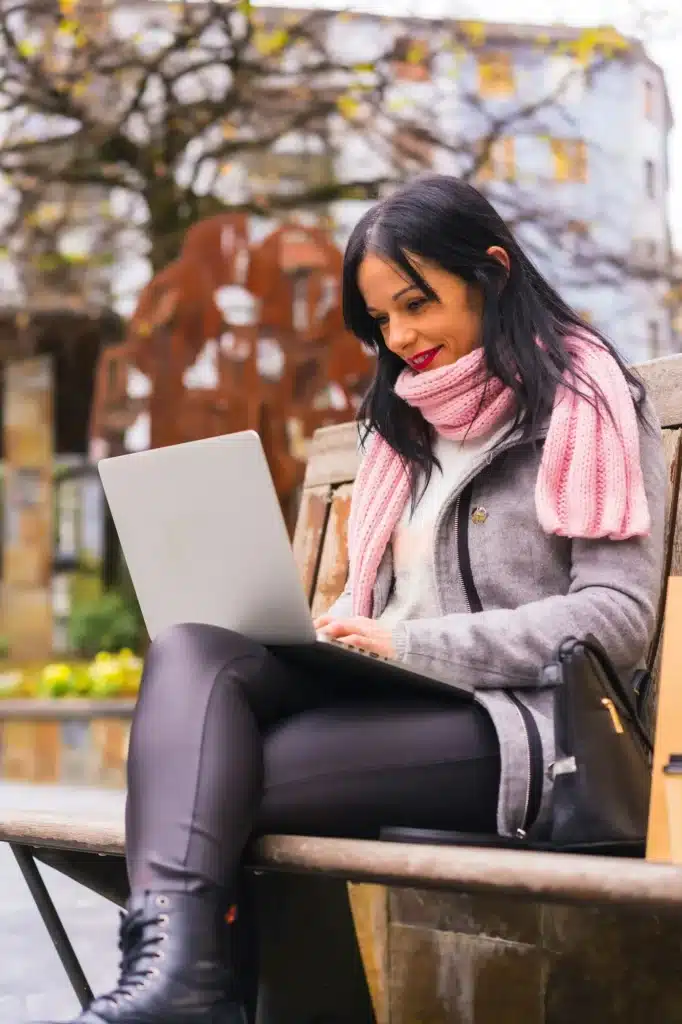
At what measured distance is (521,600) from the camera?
208 centimetres

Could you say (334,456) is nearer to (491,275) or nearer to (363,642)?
(491,275)

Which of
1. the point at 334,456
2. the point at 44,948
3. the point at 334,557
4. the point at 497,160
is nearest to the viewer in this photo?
the point at 334,557

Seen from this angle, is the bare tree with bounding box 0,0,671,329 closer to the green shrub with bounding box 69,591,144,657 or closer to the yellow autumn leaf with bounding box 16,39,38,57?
the yellow autumn leaf with bounding box 16,39,38,57

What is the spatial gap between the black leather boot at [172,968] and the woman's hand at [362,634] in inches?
15.7

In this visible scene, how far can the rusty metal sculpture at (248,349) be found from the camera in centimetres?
738

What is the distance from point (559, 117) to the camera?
10.4 meters

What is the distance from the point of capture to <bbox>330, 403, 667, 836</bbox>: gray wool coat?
1882 mm

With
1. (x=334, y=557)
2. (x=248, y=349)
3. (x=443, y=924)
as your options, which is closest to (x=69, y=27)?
(x=248, y=349)

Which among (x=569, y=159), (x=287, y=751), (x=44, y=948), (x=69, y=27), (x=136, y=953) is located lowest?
(x=44, y=948)

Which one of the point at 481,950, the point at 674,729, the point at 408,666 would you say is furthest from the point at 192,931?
the point at 481,950

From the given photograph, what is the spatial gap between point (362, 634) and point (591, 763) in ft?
1.18

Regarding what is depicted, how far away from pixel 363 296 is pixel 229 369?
5.19 metres

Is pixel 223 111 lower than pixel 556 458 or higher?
lower

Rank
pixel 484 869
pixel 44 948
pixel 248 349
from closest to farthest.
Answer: pixel 484 869, pixel 44 948, pixel 248 349
